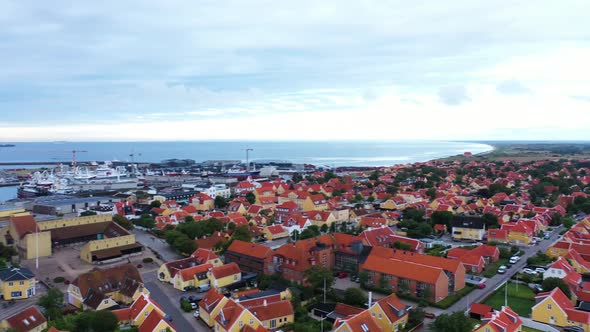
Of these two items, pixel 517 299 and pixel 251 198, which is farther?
pixel 251 198

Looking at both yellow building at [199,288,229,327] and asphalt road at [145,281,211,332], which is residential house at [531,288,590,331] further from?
asphalt road at [145,281,211,332]

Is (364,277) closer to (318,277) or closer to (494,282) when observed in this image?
(318,277)

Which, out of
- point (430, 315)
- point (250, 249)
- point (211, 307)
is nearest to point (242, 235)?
point (250, 249)

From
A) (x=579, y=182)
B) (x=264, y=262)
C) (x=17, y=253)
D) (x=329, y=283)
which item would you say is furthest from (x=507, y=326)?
(x=579, y=182)

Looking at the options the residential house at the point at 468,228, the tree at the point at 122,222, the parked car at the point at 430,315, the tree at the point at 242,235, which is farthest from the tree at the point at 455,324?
the tree at the point at 122,222

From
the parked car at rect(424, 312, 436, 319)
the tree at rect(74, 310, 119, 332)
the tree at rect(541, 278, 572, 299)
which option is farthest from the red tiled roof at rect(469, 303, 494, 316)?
the tree at rect(74, 310, 119, 332)

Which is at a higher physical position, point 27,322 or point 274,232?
point 27,322

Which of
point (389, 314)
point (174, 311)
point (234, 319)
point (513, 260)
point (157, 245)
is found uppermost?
point (234, 319)
